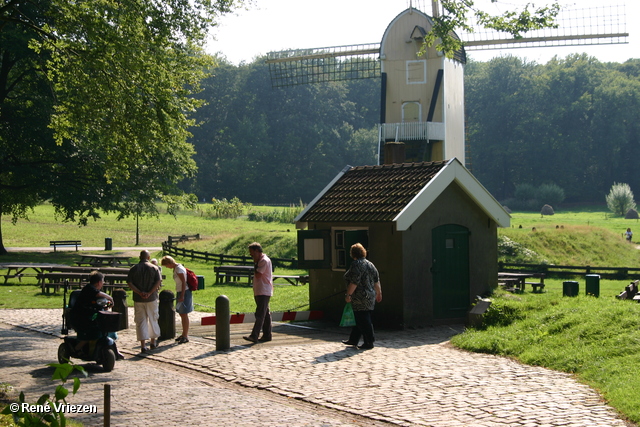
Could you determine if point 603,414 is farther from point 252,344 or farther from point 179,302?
point 179,302

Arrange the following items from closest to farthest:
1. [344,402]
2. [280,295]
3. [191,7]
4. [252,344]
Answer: [344,402]
[252,344]
[191,7]
[280,295]

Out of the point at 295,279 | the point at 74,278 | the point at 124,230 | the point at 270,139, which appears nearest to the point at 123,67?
the point at 74,278

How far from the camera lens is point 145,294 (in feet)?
40.2

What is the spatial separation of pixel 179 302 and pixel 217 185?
86.5 metres

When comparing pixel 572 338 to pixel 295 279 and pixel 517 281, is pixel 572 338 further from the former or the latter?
pixel 295 279

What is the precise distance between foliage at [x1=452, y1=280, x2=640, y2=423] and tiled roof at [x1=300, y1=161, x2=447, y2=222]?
2.98 m

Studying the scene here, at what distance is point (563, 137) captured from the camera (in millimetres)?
96812

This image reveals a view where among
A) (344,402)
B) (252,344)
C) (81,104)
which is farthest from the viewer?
(81,104)

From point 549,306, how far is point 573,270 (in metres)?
17.4

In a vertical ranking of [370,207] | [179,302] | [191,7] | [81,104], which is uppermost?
[191,7]

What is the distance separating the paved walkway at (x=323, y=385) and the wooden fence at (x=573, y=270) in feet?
55.0

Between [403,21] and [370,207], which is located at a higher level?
[403,21]

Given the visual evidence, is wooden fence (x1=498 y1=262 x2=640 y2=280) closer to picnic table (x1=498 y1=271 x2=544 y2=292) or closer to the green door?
picnic table (x1=498 y1=271 x2=544 y2=292)

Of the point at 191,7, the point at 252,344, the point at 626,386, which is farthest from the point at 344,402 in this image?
the point at 191,7
